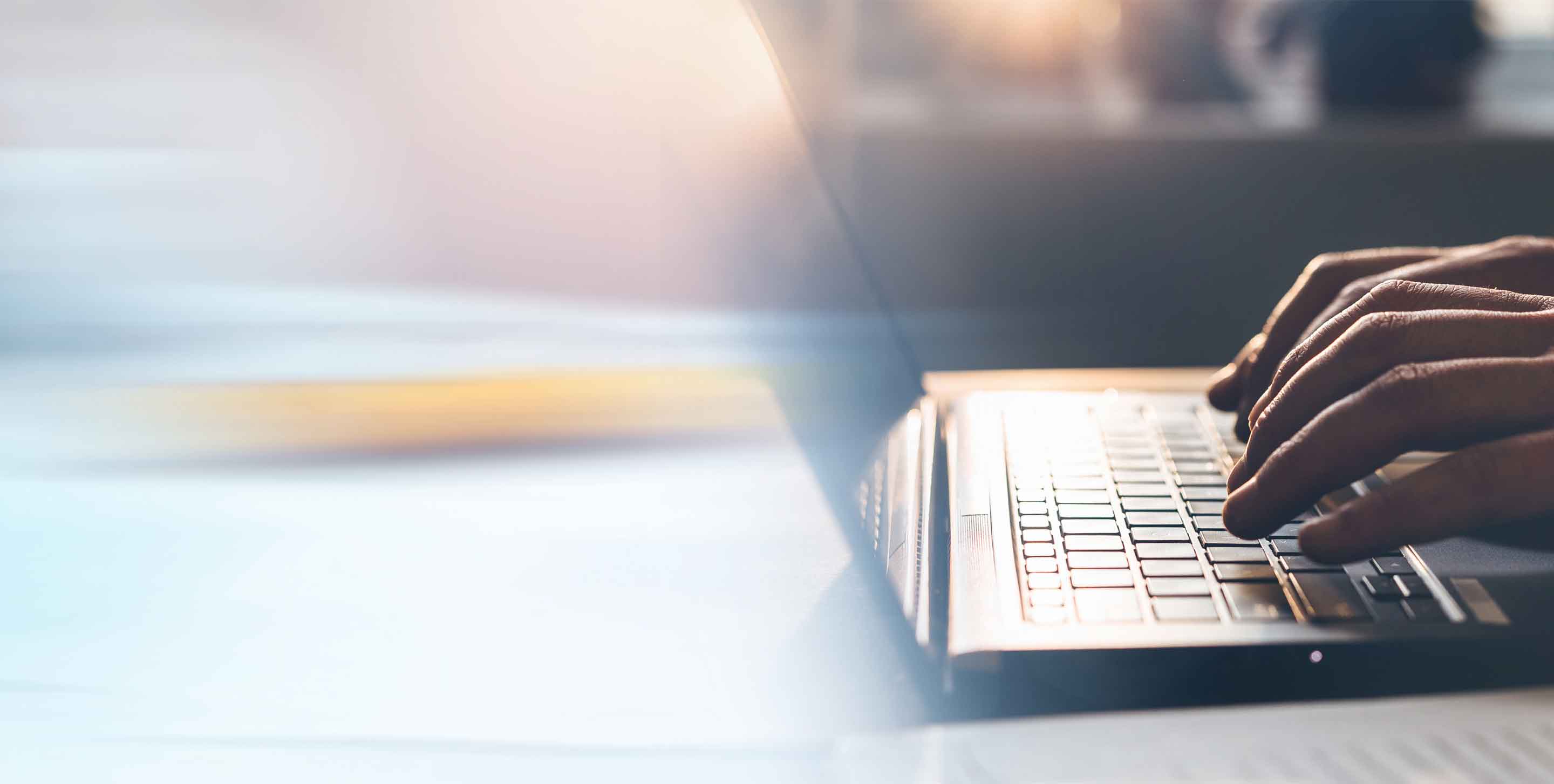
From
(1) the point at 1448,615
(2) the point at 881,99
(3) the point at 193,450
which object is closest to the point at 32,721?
(3) the point at 193,450

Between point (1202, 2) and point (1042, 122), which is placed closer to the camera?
point (1042, 122)

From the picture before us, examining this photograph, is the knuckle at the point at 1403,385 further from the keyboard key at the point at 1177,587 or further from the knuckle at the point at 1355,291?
the knuckle at the point at 1355,291

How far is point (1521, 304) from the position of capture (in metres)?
0.48

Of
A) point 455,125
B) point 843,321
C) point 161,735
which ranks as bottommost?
point 161,735

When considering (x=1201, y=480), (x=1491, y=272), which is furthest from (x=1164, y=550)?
(x=1491, y=272)

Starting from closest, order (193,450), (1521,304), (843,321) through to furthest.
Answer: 1. (1521,304)
2. (193,450)
3. (843,321)

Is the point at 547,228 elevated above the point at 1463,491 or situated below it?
above

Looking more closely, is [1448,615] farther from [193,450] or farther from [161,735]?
[193,450]

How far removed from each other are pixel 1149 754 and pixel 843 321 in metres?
0.46

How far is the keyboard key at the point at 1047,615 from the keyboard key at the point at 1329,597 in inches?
3.2

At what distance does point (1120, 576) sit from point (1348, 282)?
0.35m

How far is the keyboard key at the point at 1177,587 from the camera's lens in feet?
1.17

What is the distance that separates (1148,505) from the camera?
0.45 meters

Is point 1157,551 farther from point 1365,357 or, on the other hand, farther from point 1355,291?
point 1355,291
